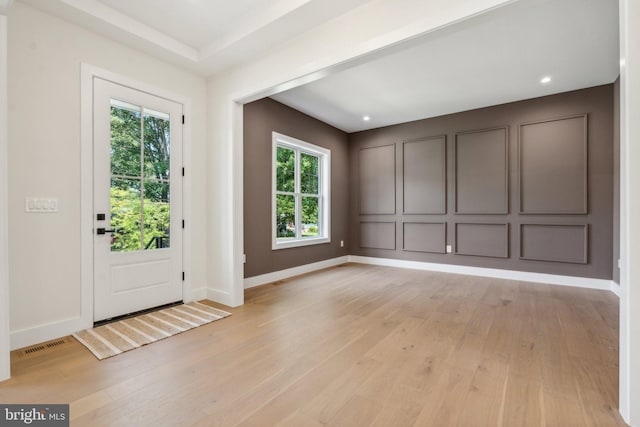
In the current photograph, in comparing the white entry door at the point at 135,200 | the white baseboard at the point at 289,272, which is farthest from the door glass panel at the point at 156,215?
the white baseboard at the point at 289,272

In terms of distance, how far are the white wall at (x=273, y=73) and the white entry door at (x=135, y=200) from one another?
15.9 inches

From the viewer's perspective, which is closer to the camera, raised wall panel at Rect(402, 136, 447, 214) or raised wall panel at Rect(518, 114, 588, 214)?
raised wall panel at Rect(518, 114, 588, 214)

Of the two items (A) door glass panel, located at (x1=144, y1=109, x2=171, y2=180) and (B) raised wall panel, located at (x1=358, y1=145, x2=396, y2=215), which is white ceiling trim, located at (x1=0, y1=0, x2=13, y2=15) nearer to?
(A) door glass panel, located at (x1=144, y1=109, x2=171, y2=180)

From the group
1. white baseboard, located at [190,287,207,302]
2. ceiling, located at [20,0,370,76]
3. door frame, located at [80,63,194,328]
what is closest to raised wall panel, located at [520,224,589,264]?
ceiling, located at [20,0,370,76]

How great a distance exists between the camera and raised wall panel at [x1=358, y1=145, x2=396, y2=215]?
5.75 m

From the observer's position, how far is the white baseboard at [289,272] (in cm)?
414

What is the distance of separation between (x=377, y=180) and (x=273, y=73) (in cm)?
352

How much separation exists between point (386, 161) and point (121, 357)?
5108 millimetres

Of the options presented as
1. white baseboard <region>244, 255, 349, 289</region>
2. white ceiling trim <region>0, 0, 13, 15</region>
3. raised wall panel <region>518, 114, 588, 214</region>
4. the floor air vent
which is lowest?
the floor air vent

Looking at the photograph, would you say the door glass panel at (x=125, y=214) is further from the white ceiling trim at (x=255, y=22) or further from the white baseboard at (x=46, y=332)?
the white ceiling trim at (x=255, y=22)

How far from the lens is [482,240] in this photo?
479 centimetres
